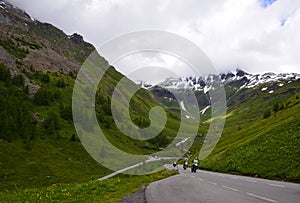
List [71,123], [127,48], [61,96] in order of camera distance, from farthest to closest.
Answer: [61,96]
[71,123]
[127,48]

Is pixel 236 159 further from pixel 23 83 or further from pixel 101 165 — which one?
pixel 23 83

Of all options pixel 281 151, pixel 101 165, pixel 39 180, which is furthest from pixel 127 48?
pixel 101 165

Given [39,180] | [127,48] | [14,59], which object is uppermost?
[14,59]

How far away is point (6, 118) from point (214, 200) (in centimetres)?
10517

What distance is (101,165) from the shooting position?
4434 inches

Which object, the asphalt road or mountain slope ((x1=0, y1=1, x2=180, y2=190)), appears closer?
the asphalt road

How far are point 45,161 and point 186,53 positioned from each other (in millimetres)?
73583

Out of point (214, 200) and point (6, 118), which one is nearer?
point (214, 200)

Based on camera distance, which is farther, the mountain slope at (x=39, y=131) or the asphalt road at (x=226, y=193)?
the mountain slope at (x=39, y=131)

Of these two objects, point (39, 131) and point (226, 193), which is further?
point (39, 131)

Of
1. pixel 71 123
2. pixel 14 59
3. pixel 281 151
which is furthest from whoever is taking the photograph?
pixel 14 59

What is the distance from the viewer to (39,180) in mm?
82125

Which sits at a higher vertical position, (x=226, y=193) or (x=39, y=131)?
(x=39, y=131)

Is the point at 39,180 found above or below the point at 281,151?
below
